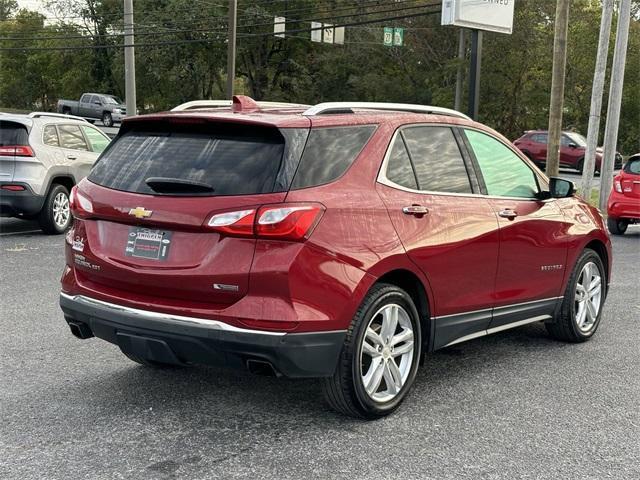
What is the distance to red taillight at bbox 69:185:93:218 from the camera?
4.27 metres

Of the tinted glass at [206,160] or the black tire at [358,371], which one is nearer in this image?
the tinted glass at [206,160]

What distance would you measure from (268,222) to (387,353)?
3.56 feet

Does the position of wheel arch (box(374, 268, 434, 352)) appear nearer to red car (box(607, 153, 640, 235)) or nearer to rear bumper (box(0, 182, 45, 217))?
rear bumper (box(0, 182, 45, 217))

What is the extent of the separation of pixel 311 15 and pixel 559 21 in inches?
1606

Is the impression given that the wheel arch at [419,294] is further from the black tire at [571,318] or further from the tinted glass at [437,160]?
the black tire at [571,318]

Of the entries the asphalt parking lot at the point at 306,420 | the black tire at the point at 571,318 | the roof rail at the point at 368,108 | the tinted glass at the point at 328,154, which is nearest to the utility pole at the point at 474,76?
the black tire at the point at 571,318

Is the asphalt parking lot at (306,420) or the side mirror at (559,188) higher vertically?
the side mirror at (559,188)

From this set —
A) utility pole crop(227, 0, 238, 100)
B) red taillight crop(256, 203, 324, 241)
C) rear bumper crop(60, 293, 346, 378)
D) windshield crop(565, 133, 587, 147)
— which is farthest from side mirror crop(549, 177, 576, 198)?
utility pole crop(227, 0, 238, 100)

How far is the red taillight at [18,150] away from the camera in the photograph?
10.8 metres

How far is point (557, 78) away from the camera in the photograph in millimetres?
17859

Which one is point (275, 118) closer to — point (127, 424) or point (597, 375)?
point (127, 424)

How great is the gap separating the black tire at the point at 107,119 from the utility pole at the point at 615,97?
123 feet

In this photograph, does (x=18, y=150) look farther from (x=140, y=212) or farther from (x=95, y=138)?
(x=140, y=212)

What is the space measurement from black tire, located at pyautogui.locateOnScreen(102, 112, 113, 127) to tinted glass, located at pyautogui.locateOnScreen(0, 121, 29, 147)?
130ft
